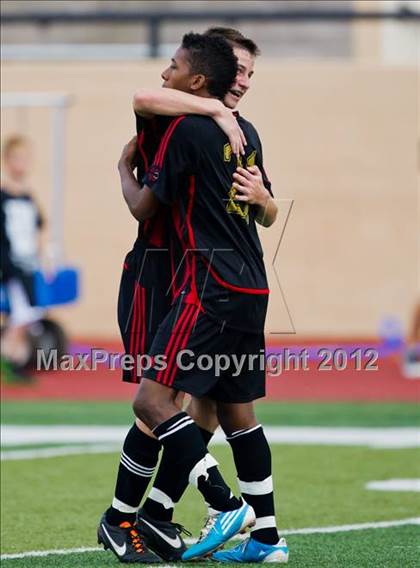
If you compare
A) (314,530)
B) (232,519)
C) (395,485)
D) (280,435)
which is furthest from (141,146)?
(280,435)

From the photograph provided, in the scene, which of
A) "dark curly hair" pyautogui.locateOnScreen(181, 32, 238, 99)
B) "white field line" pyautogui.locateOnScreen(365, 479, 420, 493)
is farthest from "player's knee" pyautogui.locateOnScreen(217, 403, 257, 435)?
"white field line" pyautogui.locateOnScreen(365, 479, 420, 493)

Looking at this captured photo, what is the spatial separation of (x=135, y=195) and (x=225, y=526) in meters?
1.25

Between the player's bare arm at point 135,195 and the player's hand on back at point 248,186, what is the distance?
0.30 m

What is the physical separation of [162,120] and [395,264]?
14.1m

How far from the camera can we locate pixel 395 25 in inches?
816

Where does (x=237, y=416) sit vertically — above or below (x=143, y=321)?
below

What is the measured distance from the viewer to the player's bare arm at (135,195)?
496 centimetres

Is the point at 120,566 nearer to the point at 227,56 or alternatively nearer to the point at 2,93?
the point at 227,56

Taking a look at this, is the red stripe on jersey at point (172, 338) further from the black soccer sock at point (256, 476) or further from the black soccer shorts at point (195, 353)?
the black soccer sock at point (256, 476)

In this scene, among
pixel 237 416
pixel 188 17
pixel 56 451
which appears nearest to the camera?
pixel 237 416

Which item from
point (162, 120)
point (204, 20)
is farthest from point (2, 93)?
point (162, 120)

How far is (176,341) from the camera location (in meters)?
4.94

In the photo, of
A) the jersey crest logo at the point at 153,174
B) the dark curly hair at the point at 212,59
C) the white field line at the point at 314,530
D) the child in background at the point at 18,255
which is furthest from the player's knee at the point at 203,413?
the child in background at the point at 18,255

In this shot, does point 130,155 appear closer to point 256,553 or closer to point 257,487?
point 257,487
